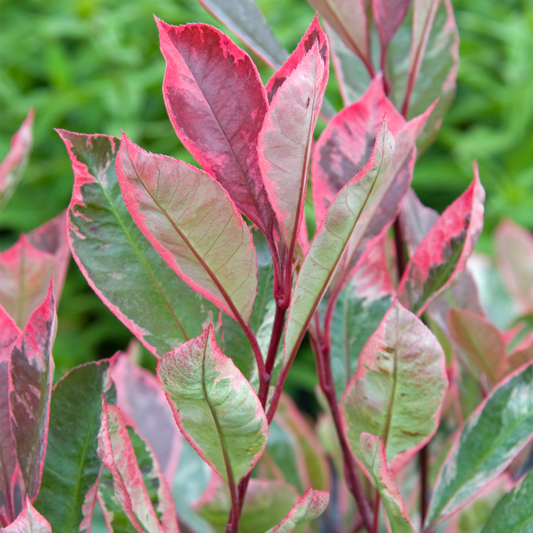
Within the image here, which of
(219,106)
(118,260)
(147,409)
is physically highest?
(219,106)

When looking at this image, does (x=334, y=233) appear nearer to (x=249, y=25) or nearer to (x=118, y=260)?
(x=118, y=260)

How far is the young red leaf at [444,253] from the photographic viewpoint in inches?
14.4

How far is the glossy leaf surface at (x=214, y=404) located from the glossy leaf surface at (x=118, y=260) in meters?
0.06

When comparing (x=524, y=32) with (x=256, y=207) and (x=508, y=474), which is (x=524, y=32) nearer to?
(x=508, y=474)

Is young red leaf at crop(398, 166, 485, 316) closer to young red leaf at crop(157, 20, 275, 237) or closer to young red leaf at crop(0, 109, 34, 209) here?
young red leaf at crop(157, 20, 275, 237)

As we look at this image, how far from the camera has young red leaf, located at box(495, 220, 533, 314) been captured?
82cm

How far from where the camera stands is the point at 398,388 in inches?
14.1

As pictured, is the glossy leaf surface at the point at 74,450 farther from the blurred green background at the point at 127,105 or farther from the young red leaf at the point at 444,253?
the blurred green background at the point at 127,105

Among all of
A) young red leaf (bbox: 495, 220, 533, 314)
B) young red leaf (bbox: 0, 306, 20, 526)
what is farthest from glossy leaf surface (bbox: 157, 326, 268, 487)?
young red leaf (bbox: 495, 220, 533, 314)

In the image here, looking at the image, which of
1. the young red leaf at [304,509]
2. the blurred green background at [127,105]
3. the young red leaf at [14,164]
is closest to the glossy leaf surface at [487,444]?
the young red leaf at [304,509]

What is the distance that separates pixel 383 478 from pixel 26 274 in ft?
1.13

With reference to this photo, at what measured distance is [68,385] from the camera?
Result: 0.37m

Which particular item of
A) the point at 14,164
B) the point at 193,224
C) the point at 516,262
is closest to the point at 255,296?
the point at 193,224

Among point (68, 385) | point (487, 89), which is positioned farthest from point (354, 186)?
point (487, 89)
